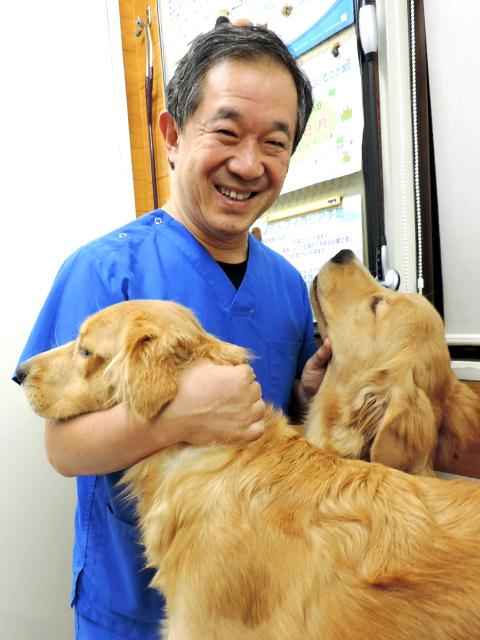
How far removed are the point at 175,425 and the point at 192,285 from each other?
42cm

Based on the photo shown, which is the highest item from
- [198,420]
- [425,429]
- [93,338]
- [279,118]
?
[279,118]

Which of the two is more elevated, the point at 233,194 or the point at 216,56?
the point at 216,56

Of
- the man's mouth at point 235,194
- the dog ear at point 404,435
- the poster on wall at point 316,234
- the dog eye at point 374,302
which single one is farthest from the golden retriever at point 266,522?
the poster on wall at point 316,234

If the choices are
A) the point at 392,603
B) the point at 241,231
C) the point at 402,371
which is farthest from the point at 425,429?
the point at 241,231

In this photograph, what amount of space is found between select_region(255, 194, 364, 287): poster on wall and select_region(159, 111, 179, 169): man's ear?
0.69 m

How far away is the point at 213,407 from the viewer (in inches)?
37.7

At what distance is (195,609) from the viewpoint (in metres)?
0.90

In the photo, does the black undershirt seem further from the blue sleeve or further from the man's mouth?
the blue sleeve

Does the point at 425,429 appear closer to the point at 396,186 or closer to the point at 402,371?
the point at 402,371

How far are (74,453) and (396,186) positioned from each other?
3.89 ft

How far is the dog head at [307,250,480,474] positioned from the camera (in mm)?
1234

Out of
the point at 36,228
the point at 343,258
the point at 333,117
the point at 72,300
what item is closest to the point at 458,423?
the point at 343,258

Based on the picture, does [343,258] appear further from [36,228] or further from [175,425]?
[36,228]

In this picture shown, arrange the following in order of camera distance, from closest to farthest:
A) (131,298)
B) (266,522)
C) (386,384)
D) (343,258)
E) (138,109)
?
(266,522), (131,298), (386,384), (343,258), (138,109)
